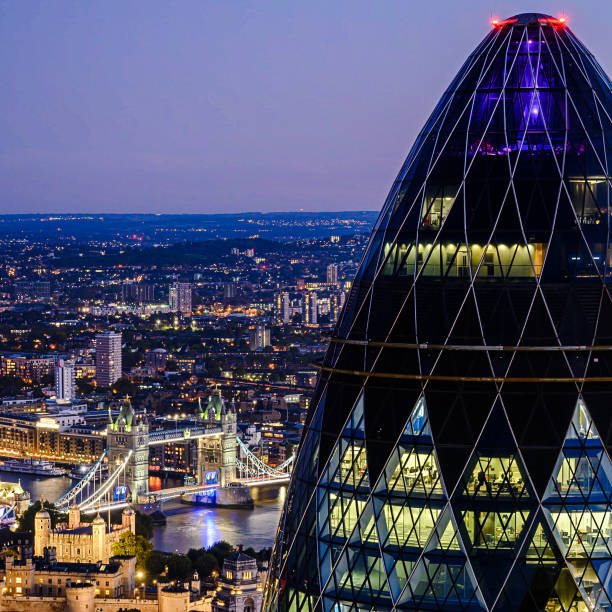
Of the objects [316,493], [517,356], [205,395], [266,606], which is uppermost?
[517,356]

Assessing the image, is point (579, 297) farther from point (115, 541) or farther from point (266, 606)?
point (115, 541)

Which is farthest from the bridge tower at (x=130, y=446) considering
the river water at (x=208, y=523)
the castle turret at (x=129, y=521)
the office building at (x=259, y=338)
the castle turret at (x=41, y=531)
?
the office building at (x=259, y=338)

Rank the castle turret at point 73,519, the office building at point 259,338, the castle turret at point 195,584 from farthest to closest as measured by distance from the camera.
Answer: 1. the office building at point 259,338
2. the castle turret at point 73,519
3. the castle turret at point 195,584

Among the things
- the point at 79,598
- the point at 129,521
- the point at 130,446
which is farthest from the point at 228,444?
the point at 79,598

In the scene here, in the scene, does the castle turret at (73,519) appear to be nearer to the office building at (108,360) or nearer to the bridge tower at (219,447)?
the bridge tower at (219,447)

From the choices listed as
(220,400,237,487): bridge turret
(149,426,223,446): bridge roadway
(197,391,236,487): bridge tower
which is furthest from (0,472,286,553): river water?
(197,391,236,487): bridge tower

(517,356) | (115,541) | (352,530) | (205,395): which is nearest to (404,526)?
(352,530)

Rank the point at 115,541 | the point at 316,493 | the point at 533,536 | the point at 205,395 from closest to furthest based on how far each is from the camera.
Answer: the point at 533,536 → the point at 316,493 → the point at 115,541 → the point at 205,395
